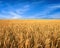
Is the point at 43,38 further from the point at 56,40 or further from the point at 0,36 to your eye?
the point at 0,36

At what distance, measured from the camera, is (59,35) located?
3.16 metres

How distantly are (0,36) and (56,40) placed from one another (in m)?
1.16

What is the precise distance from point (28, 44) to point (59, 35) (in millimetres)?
1083

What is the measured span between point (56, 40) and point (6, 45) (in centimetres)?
108

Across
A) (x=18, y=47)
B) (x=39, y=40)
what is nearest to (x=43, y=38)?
(x=39, y=40)

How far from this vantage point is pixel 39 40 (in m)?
2.63

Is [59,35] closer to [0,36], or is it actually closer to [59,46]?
[59,46]

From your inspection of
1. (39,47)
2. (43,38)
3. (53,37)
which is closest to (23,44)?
(39,47)

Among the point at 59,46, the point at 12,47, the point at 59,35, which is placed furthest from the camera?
the point at 59,35

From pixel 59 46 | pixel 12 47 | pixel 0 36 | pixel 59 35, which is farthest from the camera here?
pixel 59 35

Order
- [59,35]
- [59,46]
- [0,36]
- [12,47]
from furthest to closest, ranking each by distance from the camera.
Result: 1. [59,35]
2. [0,36]
3. [59,46]
4. [12,47]

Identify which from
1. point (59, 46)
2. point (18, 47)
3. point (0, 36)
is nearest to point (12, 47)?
point (18, 47)

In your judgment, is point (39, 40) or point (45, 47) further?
point (39, 40)

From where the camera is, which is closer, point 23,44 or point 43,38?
point 23,44
